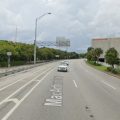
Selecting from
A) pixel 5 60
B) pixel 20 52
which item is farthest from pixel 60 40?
pixel 5 60

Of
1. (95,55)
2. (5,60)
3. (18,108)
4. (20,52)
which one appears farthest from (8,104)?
(95,55)

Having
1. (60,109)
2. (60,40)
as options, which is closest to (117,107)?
(60,109)

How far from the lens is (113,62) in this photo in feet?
208

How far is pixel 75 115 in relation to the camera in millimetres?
13633

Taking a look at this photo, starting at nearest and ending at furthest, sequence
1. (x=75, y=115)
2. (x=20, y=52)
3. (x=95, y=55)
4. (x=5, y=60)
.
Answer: (x=75, y=115), (x=5, y=60), (x=20, y=52), (x=95, y=55)

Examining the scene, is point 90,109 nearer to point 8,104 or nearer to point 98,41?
point 8,104

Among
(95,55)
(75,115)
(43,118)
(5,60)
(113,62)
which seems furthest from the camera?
(95,55)

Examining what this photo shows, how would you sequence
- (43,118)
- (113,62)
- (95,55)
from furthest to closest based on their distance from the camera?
(95,55)
(113,62)
(43,118)

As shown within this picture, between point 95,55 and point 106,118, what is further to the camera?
point 95,55

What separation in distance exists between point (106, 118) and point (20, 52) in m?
84.6

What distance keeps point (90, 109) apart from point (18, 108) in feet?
9.62

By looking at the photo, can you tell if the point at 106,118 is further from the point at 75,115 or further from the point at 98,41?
the point at 98,41

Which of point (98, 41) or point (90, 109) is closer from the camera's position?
point (90, 109)

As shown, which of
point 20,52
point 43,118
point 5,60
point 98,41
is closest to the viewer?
point 43,118
